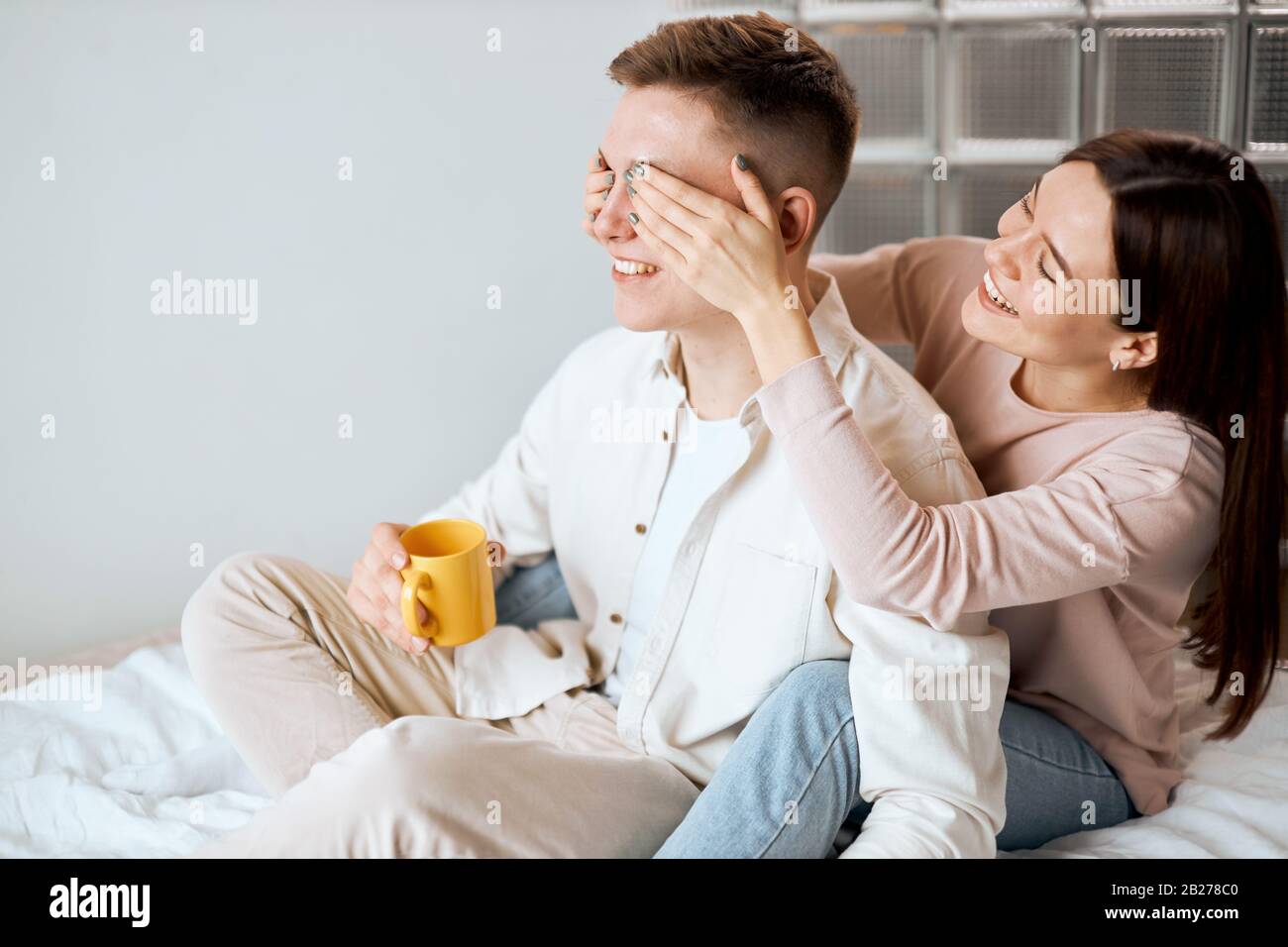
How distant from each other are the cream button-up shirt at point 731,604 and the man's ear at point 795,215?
0.10m

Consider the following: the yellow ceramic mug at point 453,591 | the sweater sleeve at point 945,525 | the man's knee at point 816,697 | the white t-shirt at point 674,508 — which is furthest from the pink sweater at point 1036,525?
the yellow ceramic mug at point 453,591

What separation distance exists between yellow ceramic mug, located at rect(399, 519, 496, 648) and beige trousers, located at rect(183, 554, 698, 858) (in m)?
0.10

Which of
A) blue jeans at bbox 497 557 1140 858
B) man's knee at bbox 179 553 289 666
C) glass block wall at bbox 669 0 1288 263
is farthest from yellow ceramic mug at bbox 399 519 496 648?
glass block wall at bbox 669 0 1288 263

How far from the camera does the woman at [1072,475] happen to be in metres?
1.08

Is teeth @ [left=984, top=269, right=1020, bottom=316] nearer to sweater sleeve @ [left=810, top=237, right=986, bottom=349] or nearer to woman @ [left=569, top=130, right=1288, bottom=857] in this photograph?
woman @ [left=569, top=130, right=1288, bottom=857]

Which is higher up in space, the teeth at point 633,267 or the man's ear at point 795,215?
the man's ear at point 795,215

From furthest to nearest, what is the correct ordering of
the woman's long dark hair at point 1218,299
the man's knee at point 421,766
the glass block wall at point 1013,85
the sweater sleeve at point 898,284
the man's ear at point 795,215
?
the glass block wall at point 1013,85 < the sweater sleeve at point 898,284 < the man's ear at point 795,215 < the woman's long dark hair at point 1218,299 < the man's knee at point 421,766

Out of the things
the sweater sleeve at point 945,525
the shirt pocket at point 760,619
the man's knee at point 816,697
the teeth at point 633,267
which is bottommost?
the man's knee at point 816,697

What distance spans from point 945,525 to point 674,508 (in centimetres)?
38

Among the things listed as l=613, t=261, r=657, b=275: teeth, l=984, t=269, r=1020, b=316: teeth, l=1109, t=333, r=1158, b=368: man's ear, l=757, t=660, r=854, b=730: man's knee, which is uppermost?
l=613, t=261, r=657, b=275: teeth

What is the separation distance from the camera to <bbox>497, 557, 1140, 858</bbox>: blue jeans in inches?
43.1

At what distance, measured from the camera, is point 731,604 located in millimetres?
1281

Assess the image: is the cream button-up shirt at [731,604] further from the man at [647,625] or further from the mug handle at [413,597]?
the mug handle at [413,597]
